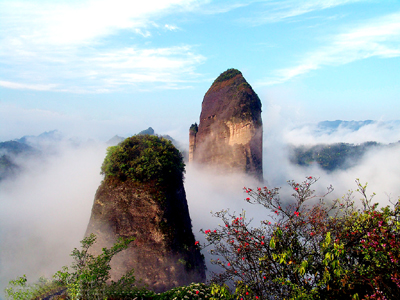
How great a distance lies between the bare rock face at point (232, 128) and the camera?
973 inches

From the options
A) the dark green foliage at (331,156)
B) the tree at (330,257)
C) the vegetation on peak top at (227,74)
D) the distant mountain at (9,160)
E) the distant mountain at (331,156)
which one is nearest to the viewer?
the tree at (330,257)

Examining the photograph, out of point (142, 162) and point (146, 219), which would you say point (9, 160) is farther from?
point (146, 219)

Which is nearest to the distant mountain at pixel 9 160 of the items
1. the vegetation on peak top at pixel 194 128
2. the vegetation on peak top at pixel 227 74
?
the vegetation on peak top at pixel 194 128

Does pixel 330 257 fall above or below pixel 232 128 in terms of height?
below

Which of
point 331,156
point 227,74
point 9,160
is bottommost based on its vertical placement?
point 9,160

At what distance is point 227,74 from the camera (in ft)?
97.1

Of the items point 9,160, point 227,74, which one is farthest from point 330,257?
point 9,160

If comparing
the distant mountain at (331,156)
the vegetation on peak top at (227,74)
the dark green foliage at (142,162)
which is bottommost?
the dark green foliage at (142,162)

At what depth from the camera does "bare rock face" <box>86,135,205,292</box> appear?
11.0m

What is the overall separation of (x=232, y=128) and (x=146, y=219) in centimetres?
1662

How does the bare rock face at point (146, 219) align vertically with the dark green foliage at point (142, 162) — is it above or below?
below

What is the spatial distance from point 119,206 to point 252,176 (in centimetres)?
1689

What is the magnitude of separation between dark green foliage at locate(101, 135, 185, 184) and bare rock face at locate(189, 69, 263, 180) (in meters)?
13.2

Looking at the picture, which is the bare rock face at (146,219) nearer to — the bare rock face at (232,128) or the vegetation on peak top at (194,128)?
the bare rock face at (232,128)
